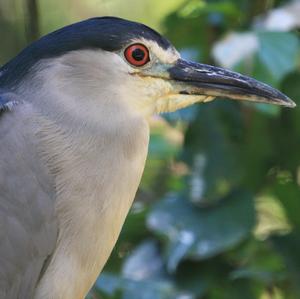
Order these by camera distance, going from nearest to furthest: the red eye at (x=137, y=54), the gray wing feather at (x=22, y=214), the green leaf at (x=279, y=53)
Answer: the gray wing feather at (x=22, y=214) < the red eye at (x=137, y=54) < the green leaf at (x=279, y=53)

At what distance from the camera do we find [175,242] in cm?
332

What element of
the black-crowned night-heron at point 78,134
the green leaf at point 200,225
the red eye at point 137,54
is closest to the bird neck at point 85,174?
the black-crowned night-heron at point 78,134

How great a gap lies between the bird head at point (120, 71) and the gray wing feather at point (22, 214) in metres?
0.15

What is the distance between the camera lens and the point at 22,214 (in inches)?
99.3

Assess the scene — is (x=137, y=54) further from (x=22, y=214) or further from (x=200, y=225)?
(x=200, y=225)

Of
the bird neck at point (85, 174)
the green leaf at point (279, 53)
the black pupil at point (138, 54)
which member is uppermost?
the black pupil at point (138, 54)

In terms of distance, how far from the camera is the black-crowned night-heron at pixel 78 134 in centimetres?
252

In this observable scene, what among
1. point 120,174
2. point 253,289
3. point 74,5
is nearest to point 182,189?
point 253,289

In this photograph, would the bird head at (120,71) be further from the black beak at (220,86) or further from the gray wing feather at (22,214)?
the gray wing feather at (22,214)

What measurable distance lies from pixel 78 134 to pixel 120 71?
19cm

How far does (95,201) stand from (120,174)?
11 centimetres

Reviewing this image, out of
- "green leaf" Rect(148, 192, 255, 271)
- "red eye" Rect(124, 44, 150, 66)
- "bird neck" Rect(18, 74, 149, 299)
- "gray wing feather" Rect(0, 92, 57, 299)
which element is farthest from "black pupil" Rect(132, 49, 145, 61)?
"green leaf" Rect(148, 192, 255, 271)

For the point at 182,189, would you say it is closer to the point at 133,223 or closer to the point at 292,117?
the point at 133,223

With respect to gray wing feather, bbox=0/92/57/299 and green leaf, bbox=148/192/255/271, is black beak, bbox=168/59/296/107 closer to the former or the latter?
gray wing feather, bbox=0/92/57/299
